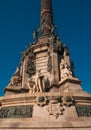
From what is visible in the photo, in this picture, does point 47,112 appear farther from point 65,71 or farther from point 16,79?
point 16,79

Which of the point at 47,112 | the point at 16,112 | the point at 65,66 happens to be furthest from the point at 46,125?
the point at 65,66

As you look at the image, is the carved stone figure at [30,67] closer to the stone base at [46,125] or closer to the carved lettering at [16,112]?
the carved lettering at [16,112]

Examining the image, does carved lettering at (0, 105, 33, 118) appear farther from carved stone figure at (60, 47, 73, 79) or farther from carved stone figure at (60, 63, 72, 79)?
carved stone figure at (60, 47, 73, 79)

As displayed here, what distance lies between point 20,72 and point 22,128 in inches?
439

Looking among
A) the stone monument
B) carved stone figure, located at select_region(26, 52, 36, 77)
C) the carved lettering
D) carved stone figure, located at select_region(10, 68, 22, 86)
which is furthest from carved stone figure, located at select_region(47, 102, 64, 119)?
carved stone figure, located at select_region(10, 68, 22, 86)

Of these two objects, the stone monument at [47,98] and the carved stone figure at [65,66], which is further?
the carved stone figure at [65,66]

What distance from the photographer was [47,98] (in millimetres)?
12188

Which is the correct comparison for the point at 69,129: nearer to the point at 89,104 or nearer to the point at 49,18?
the point at 89,104

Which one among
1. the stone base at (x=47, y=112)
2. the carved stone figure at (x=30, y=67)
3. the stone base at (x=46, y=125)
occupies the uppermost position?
the carved stone figure at (x=30, y=67)

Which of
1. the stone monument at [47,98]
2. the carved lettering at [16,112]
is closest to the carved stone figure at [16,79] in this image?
the stone monument at [47,98]

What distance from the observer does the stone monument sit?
35.7ft

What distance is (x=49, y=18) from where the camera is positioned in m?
25.5

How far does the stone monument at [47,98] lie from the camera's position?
35.7ft

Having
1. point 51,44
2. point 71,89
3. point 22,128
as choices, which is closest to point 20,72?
point 51,44
